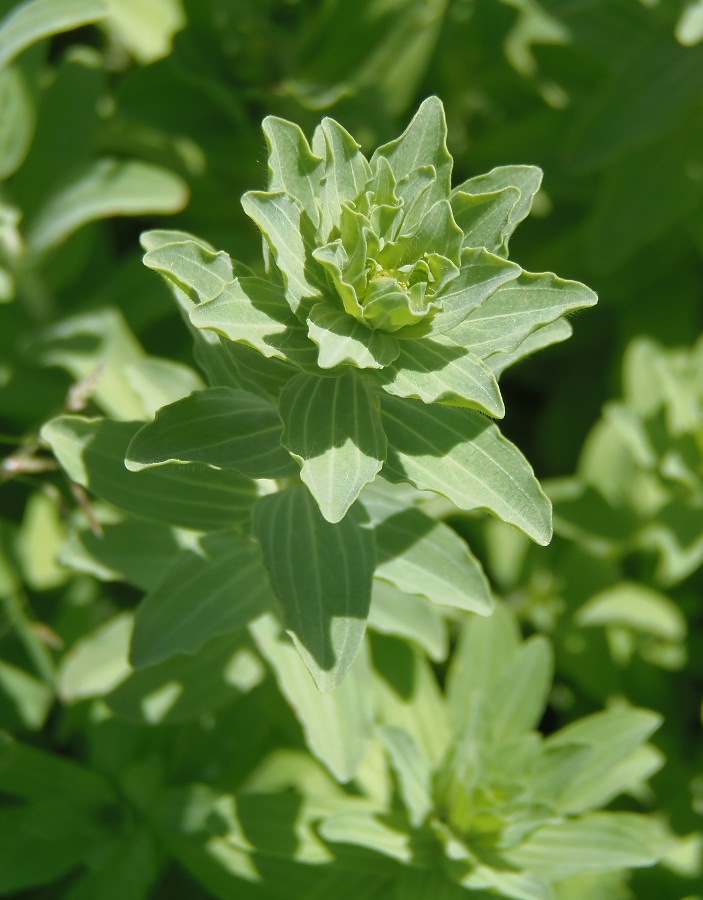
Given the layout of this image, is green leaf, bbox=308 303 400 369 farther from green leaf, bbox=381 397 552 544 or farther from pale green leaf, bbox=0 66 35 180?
pale green leaf, bbox=0 66 35 180

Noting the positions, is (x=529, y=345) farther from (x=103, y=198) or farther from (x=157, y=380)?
(x=103, y=198)

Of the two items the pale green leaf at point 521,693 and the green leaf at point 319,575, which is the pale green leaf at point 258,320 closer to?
the green leaf at point 319,575

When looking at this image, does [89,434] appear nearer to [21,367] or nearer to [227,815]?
[227,815]

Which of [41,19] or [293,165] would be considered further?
[41,19]

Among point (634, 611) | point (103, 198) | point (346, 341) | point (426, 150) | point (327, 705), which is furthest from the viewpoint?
point (634, 611)


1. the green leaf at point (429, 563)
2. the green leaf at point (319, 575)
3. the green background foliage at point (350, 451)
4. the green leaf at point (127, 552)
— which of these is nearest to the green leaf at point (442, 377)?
the green background foliage at point (350, 451)

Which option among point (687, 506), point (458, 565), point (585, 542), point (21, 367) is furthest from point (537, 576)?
point (21, 367)

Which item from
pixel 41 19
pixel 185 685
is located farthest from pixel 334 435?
pixel 41 19
